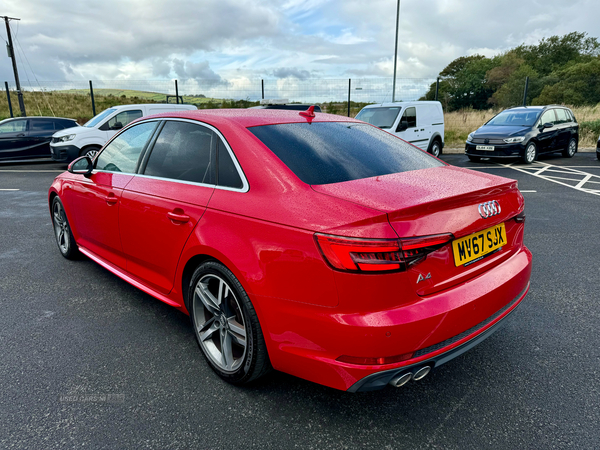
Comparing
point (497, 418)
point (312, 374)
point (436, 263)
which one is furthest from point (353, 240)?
point (497, 418)

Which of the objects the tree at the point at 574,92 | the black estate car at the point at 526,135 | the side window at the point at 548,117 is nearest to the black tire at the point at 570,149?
the black estate car at the point at 526,135

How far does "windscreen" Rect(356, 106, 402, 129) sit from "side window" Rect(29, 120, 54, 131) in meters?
10.2

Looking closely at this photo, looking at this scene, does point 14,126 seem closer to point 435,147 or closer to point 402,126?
point 402,126

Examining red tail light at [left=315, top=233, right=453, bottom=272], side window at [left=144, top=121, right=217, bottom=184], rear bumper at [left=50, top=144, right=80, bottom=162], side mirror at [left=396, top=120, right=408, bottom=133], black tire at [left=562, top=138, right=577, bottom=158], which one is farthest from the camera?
black tire at [left=562, top=138, right=577, bottom=158]

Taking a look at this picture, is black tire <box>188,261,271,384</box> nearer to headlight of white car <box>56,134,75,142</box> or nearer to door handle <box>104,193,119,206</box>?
door handle <box>104,193,119,206</box>

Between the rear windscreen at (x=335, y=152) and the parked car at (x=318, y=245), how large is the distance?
1 cm

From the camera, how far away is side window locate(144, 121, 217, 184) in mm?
2746

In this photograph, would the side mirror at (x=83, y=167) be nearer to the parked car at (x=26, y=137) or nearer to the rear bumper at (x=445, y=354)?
the rear bumper at (x=445, y=354)

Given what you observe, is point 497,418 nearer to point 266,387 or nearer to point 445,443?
point 445,443

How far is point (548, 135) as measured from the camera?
1328 cm

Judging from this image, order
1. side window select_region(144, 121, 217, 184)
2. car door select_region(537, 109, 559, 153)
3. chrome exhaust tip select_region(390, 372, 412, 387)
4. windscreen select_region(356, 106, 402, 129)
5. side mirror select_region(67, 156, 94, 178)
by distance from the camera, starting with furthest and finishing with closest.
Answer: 1. car door select_region(537, 109, 559, 153)
2. windscreen select_region(356, 106, 402, 129)
3. side mirror select_region(67, 156, 94, 178)
4. side window select_region(144, 121, 217, 184)
5. chrome exhaust tip select_region(390, 372, 412, 387)

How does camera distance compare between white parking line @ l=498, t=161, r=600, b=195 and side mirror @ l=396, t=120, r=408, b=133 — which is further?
side mirror @ l=396, t=120, r=408, b=133

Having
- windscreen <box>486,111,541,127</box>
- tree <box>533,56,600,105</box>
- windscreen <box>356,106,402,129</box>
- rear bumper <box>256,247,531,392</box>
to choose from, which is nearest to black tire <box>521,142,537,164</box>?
windscreen <box>486,111,541,127</box>

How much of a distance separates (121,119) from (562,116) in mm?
13686
